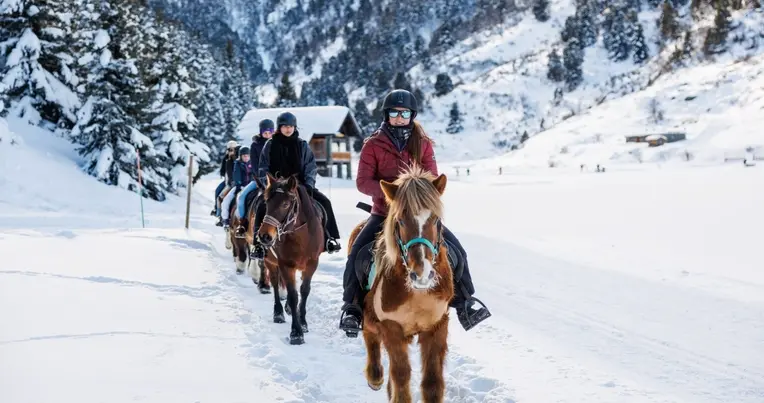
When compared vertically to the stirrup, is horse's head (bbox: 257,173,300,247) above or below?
above

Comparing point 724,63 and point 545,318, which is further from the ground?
point 724,63

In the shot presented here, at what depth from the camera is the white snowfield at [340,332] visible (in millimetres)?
5047

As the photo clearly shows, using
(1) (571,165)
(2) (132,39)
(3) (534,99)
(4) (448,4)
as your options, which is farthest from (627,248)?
(4) (448,4)

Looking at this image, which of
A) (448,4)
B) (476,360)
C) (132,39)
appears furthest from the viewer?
(448,4)

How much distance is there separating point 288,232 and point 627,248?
33.3 ft

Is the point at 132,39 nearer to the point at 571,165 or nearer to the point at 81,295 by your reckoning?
the point at 81,295

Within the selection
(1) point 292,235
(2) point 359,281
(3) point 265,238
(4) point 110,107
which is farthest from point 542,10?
(2) point 359,281

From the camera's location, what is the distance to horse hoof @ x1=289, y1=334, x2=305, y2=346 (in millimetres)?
7066

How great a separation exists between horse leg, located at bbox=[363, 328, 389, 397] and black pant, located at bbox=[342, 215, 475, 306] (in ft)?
1.39

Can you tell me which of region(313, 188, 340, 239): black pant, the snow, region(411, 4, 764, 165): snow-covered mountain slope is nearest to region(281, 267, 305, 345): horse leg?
region(313, 188, 340, 239): black pant

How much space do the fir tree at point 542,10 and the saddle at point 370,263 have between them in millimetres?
122470

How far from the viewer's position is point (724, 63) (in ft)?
221

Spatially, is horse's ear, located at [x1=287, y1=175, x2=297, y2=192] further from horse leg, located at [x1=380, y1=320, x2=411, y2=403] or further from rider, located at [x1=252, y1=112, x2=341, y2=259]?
horse leg, located at [x1=380, y1=320, x2=411, y2=403]

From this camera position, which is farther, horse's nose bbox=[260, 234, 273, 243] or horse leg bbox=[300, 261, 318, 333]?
horse leg bbox=[300, 261, 318, 333]
